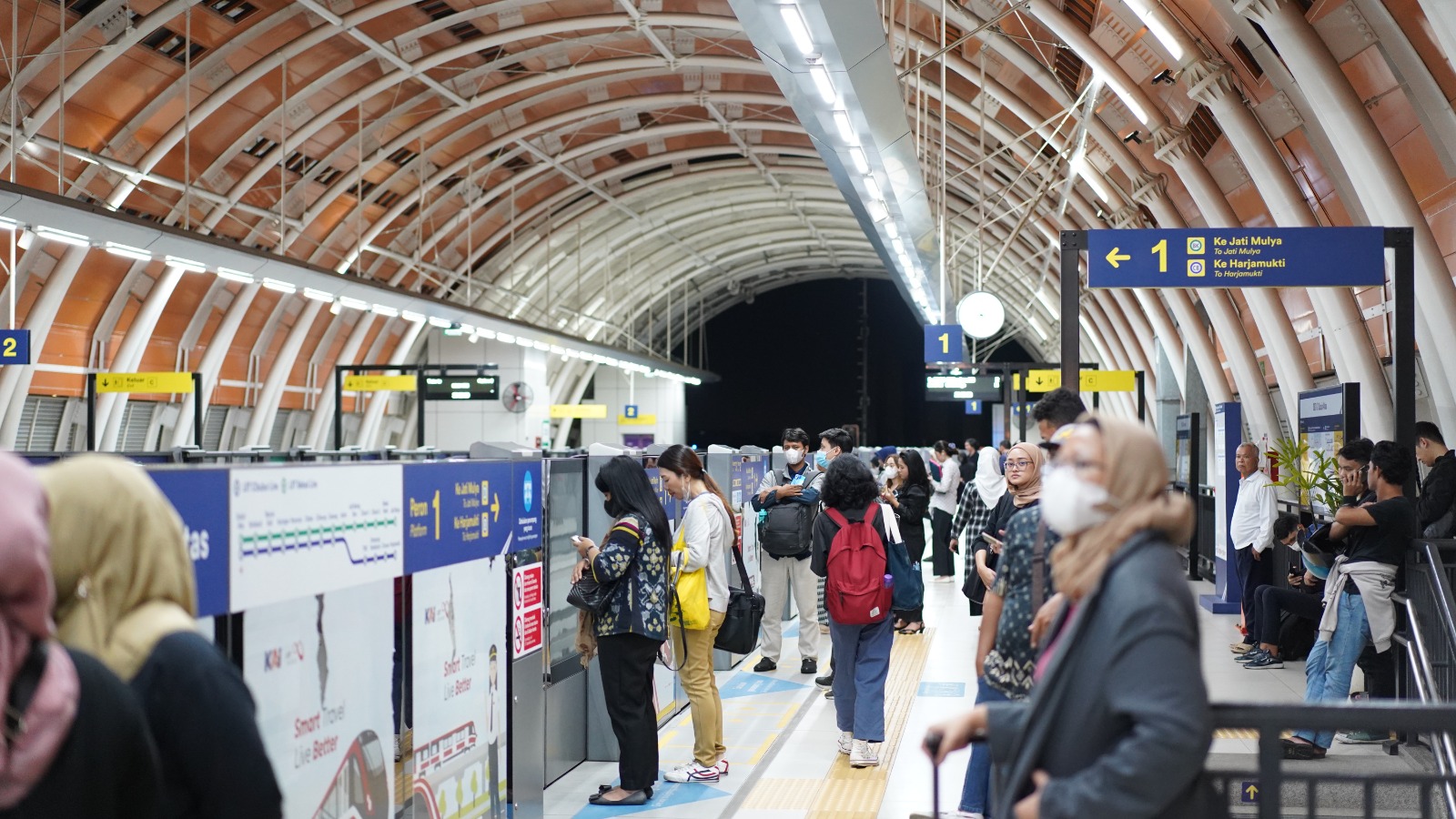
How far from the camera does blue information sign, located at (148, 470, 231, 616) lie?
3.07 metres

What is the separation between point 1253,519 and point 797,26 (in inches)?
218

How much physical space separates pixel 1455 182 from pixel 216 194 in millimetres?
17917

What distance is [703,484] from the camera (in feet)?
22.5

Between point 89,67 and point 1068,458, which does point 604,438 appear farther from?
point 1068,458

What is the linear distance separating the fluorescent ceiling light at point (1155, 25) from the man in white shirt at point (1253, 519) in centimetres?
372

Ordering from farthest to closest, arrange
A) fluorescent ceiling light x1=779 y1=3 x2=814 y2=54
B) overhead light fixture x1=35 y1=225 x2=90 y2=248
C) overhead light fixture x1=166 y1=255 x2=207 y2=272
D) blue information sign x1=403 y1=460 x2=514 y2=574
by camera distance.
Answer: overhead light fixture x1=166 y1=255 x2=207 y2=272, overhead light fixture x1=35 y1=225 x2=90 y2=248, fluorescent ceiling light x1=779 y1=3 x2=814 y2=54, blue information sign x1=403 y1=460 x2=514 y2=574

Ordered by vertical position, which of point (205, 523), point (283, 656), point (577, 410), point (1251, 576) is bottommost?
point (1251, 576)

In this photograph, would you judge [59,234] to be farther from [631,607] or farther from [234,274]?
[631,607]

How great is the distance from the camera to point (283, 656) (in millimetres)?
3543

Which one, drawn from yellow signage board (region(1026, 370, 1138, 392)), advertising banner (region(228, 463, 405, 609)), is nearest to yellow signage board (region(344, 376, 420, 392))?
yellow signage board (region(1026, 370, 1138, 392))

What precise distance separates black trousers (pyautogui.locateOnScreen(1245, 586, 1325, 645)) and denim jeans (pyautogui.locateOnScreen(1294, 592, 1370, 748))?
6.39 ft

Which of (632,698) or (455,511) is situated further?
(632,698)

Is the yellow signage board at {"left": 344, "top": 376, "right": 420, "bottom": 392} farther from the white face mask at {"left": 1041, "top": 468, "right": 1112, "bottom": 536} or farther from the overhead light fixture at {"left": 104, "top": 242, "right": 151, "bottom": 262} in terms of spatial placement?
the white face mask at {"left": 1041, "top": 468, "right": 1112, "bottom": 536}

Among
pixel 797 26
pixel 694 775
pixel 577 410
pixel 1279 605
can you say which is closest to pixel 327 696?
pixel 694 775
